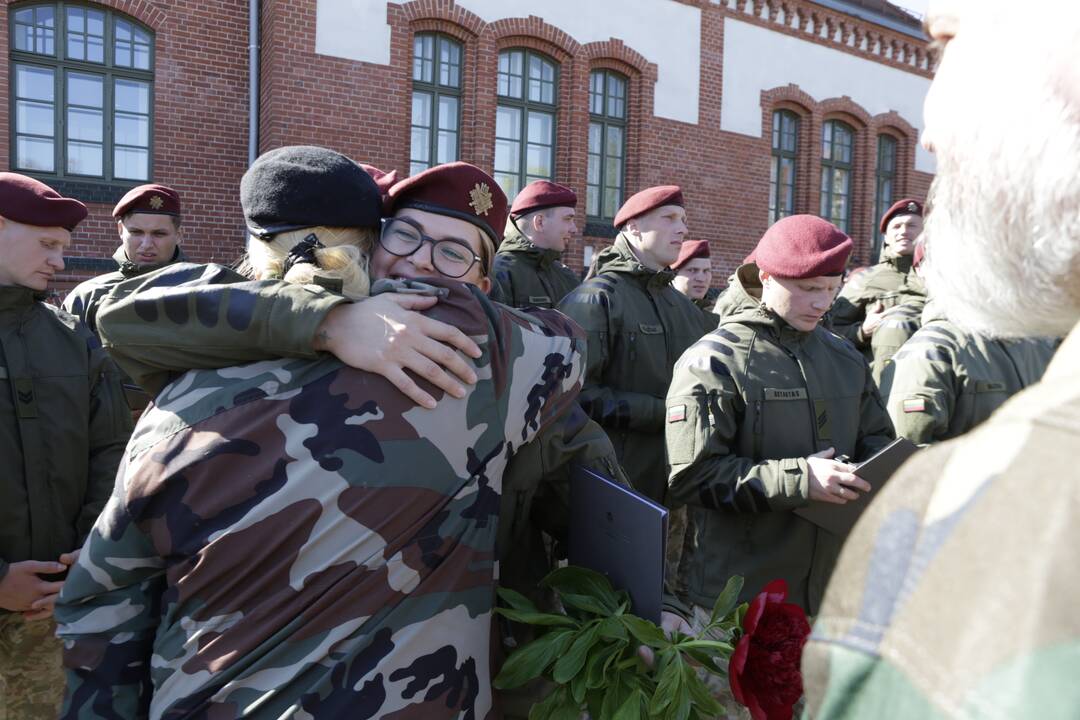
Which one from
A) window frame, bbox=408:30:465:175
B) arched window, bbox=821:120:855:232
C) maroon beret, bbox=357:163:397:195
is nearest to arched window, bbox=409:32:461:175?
window frame, bbox=408:30:465:175

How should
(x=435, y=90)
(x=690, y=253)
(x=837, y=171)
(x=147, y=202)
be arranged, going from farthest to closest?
(x=837, y=171) → (x=435, y=90) → (x=690, y=253) → (x=147, y=202)

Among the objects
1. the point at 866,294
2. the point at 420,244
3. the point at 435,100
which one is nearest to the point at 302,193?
the point at 420,244

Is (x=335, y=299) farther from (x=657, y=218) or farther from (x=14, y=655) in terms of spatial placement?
(x=657, y=218)

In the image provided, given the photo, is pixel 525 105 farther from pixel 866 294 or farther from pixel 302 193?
pixel 302 193

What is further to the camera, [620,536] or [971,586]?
[620,536]

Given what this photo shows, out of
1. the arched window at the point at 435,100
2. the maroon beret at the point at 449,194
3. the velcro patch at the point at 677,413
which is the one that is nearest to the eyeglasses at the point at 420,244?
the maroon beret at the point at 449,194

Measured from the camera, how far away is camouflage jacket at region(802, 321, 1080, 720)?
1.65ft

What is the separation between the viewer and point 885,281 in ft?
22.8

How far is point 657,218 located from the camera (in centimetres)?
497

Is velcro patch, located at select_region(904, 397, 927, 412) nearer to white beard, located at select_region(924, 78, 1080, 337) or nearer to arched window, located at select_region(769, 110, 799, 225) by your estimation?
white beard, located at select_region(924, 78, 1080, 337)

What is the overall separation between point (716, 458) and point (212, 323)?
1.94 metres

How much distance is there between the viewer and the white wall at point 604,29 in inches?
393

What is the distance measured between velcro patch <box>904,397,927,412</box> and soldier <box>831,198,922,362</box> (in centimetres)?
299

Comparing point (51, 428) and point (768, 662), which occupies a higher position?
point (51, 428)
